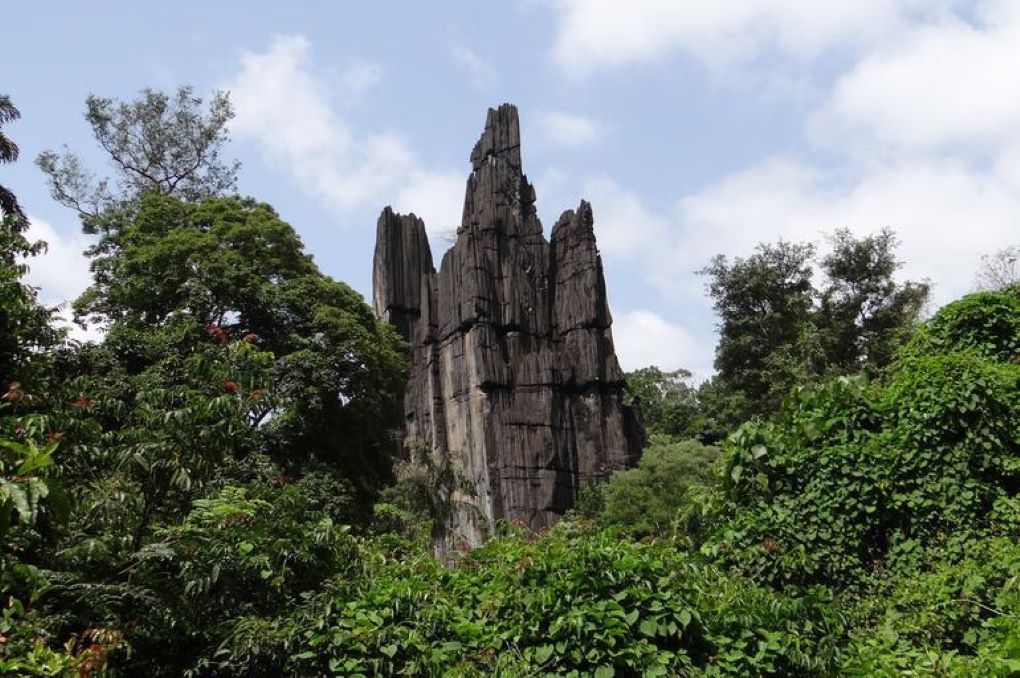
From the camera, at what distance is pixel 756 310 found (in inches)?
1128

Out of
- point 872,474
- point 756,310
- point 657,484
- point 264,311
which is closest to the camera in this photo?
point 872,474

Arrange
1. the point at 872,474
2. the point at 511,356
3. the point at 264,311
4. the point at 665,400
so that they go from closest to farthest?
the point at 872,474 → the point at 264,311 → the point at 511,356 → the point at 665,400

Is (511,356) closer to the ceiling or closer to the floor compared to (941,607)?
closer to the ceiling

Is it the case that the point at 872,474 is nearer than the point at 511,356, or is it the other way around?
the point at 872,474

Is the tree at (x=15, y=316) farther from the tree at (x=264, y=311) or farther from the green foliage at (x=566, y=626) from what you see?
the tree at (x=264, y=311)

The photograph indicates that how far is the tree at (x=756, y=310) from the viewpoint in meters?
27.6

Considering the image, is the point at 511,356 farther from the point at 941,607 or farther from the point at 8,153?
the point at 941,607

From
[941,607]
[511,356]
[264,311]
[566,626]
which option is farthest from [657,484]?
[566,626]

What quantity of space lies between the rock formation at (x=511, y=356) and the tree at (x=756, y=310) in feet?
17.1

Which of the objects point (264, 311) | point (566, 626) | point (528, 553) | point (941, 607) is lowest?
point (941, 607)

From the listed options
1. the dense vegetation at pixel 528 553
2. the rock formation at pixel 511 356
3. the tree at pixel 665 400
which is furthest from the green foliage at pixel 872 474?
the tree at pixel 665 400

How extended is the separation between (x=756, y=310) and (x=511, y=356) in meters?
9.31

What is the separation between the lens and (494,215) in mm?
25031

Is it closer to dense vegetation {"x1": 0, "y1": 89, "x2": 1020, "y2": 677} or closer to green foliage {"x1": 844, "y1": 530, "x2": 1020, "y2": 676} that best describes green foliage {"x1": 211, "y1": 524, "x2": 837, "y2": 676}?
dense vegetation {"x1": 0, "y1": 89, "x2": 1020, "y2": 677}
